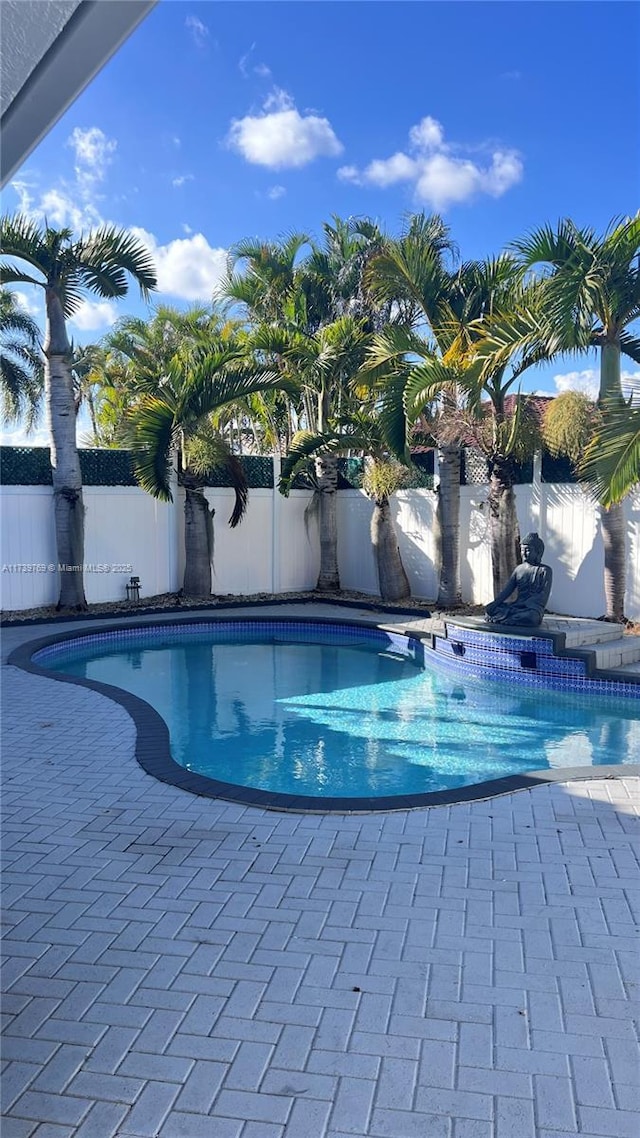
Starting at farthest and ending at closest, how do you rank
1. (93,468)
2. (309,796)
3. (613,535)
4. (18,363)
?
(18,363)
(93,468)
(613,535)
(309,796)

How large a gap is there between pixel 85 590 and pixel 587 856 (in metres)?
10.8

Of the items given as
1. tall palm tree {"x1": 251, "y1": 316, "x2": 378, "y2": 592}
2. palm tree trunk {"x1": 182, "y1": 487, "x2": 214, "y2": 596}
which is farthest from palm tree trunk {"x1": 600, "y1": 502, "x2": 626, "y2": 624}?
palm tree trunk {"x1": 182, "y1": 487, "x2": 214, "y2": 596}

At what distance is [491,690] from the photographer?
9336 millimetres

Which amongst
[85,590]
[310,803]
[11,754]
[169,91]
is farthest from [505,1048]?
[85,590]

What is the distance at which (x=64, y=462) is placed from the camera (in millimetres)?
12211

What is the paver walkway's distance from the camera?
2.36 m

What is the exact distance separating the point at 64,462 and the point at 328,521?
5061 millimetres

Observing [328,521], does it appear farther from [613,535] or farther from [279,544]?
[613,535]

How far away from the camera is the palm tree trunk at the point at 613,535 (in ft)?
31.7

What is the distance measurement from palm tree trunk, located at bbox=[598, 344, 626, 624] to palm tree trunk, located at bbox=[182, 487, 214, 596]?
6.95 metres

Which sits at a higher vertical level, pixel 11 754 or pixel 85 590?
pixel 85 590

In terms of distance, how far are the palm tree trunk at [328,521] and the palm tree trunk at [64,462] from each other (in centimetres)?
459

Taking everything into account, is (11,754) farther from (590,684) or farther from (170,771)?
(590,684)

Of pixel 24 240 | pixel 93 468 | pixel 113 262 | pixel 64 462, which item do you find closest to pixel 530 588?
pixel 64 462
